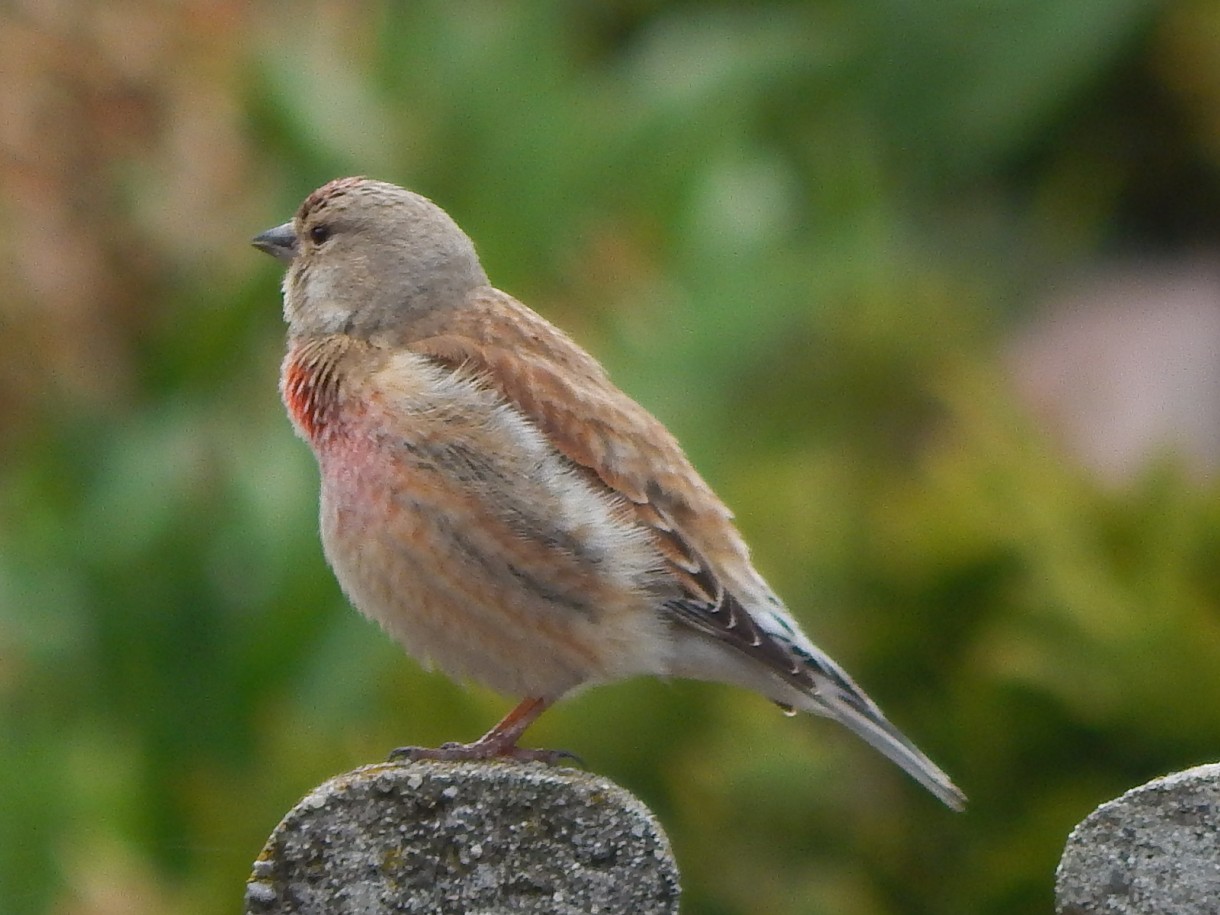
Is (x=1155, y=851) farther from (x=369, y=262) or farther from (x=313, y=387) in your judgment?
(x=369, y=262)

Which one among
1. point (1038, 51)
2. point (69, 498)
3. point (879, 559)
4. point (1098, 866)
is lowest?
point (1098, 866)

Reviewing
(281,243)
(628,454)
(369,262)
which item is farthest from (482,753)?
(281,243)

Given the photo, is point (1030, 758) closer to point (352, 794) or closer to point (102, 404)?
point (352, 794)

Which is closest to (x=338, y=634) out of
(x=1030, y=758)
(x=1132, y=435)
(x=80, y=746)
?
(x=80, y=746)

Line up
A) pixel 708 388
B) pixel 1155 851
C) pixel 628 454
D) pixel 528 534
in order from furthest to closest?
pixel 708 388 < pixel 628 454 < pixel 528 534 < pixel 1155 851

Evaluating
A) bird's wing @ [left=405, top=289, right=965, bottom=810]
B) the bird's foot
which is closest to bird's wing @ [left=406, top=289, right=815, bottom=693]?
bird's wing @ [left=405, top=289, right=965, bottom=810]

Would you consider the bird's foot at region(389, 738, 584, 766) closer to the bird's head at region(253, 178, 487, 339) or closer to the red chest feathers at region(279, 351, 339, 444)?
the red chest feathers at region(279, 351, 339, 444)

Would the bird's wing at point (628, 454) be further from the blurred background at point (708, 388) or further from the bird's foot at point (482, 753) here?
the blurred background at point (708, 388)
